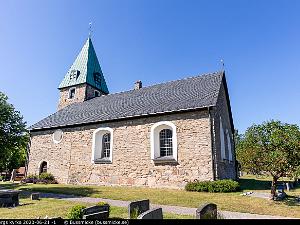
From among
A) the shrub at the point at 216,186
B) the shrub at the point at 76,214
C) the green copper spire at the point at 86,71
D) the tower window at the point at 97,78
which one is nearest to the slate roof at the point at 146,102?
the green copper spire at the point at 86,71

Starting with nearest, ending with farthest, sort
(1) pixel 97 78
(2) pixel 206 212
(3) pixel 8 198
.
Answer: (2) pixel 206 212, (3) pixel 8 198, (1) pixel 97 78

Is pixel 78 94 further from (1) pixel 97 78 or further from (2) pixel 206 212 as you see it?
(2) pixel 206 212

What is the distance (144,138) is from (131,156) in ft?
5.83

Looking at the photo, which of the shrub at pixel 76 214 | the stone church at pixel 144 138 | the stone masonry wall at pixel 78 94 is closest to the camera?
the shrub at pixel 76 214

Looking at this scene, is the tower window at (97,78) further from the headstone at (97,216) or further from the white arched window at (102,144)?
the headstone at (97,216)

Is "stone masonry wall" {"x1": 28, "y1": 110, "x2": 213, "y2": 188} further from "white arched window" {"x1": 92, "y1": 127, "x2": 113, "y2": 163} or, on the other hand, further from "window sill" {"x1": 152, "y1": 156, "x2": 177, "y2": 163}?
"white arched window" {"x1": 92, "y1": 127, "x2": 113, "y2": 163}

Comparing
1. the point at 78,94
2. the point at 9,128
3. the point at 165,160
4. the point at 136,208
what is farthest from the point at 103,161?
the point at 78,94

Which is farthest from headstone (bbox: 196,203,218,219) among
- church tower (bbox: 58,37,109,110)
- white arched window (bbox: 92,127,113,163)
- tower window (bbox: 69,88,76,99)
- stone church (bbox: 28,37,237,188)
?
tower window (bbox: 69,88,76,99)

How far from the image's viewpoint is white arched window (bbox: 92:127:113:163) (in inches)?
821

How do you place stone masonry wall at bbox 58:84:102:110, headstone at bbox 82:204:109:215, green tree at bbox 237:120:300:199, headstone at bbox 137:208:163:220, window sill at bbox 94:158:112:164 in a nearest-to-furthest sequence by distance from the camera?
headstone at bbox 137:208:163:220 < headstone at bbox 82:204:109:215 < green tree at bbox 237:120:300:199 < window sill at bbox 94:158:112:164 < stone masonry wall at bbox 58:84:102:110

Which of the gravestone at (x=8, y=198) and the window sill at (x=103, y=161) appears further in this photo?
the window sill at (x=103, y=161)

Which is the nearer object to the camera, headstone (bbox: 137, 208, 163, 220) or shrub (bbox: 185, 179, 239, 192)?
headstone (bbox: 137, 208, 163, 220)

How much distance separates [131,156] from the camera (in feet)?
62.6

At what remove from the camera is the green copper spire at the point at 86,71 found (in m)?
32.0
